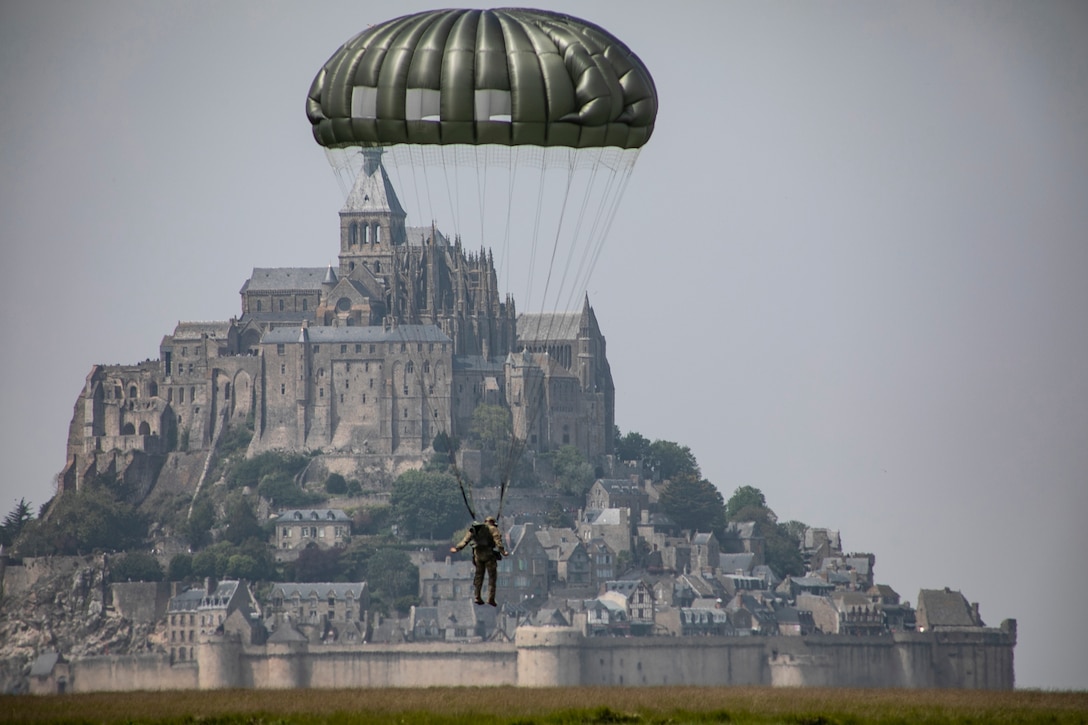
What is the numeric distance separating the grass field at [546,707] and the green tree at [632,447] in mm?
113327

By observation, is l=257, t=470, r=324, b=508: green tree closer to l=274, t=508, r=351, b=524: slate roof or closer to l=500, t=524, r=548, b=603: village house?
l=274, t=508, r=351, b=524: slate roof

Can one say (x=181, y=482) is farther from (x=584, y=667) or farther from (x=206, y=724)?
Answer: (x=206, y=724)

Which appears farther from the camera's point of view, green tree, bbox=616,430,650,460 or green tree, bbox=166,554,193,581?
green tree, bbox=616,430,650,460

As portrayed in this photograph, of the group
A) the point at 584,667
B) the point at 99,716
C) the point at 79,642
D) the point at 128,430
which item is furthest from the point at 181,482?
the point at 99,716

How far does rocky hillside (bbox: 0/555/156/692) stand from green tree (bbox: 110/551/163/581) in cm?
79

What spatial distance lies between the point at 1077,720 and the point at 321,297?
12228cm

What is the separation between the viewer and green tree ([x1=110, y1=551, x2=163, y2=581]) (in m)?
151

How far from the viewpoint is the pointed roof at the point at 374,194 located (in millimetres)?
171750

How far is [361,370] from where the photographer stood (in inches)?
6275

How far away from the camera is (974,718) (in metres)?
48.6

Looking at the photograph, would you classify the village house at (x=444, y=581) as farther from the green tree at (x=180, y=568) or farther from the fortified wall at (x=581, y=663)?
the green tree at (x=180, y=568)

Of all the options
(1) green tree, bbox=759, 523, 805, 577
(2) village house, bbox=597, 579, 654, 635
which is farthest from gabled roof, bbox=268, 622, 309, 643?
(1) green tree, bbox=759, 523, 805, 577

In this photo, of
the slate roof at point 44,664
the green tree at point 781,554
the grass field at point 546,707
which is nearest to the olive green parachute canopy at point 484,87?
the grass field at point 546,707

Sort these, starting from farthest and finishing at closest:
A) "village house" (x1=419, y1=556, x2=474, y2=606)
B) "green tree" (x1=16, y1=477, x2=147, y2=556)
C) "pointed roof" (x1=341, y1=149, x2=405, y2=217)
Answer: "pointed roof" (x1=341, y1=149, x2=405, y2=217)
"green tree" (x1=16, y1=477, x2=147, y2=556)
"village house" (x1=419, y1=556, x2=474, y2=606)
